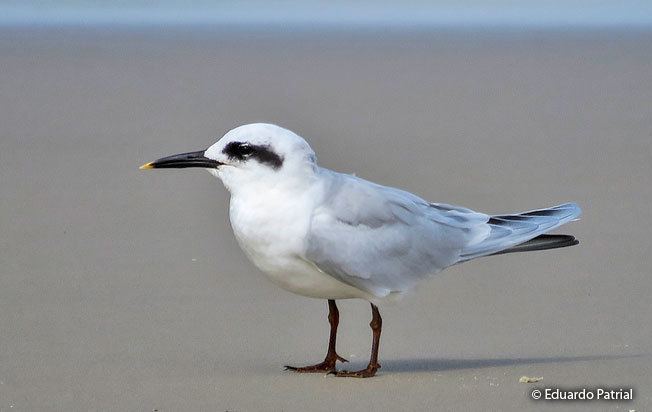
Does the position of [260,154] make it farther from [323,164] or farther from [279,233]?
[323,164]

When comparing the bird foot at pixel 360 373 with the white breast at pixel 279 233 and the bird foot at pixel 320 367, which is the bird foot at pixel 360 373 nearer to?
the bird foot at pixel 320 367

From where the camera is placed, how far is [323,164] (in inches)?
367

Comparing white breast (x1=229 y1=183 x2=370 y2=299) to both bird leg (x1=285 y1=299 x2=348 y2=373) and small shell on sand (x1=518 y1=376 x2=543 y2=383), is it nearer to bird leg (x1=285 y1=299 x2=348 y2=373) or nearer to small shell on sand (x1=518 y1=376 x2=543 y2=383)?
bird leg (x1=285 y1=299 x2=348 y2=373)

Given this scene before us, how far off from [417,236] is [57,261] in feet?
6.96

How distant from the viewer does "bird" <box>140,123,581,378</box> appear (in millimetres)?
4926

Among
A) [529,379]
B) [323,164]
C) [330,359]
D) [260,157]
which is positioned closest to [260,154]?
[260,157]

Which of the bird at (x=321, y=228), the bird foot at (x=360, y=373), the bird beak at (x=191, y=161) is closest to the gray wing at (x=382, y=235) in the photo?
the bird at (x=321, y=228)

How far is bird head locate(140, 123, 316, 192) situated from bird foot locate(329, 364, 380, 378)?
73cm

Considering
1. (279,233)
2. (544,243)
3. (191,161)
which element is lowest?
(544,243)

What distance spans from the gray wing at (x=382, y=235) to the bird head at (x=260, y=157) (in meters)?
0.16

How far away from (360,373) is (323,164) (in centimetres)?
434

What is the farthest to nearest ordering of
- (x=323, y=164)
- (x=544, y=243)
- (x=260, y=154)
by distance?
(x=323, y=164) → (x=544, y=243) → (x=260, y=154)

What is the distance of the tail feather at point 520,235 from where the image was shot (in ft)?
17.7

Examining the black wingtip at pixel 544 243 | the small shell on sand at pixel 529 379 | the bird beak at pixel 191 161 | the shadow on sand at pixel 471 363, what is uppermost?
the bird beak at pixel 191 161
